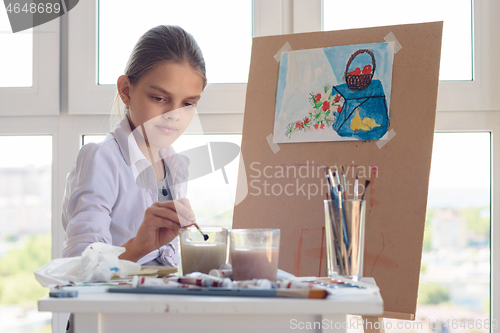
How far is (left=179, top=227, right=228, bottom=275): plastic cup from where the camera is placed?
710 mm

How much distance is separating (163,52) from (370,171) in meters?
0.62

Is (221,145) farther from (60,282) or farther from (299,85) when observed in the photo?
(60,282)

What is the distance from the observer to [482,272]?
1371 millimetres

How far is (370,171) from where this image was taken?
103cm

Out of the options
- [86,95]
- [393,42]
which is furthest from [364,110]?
[86,95]

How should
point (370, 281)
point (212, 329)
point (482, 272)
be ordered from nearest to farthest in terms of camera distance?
point (212, 329)
point (370, 281)
point (482, 272)

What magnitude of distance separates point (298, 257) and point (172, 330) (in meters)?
0.55

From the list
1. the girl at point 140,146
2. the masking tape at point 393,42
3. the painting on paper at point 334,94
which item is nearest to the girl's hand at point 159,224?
the girl at point 140,146

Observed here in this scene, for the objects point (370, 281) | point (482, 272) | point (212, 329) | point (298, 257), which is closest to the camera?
point (212, 329)

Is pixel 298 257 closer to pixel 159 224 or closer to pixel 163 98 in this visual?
pixel 159 224

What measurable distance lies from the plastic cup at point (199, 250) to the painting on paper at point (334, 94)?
1.57 feet

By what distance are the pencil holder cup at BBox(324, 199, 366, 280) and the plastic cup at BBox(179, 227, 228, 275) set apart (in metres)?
0.20

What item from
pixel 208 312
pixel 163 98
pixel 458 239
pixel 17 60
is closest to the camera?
pixel 208 312

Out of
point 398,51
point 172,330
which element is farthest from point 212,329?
point 398,51
